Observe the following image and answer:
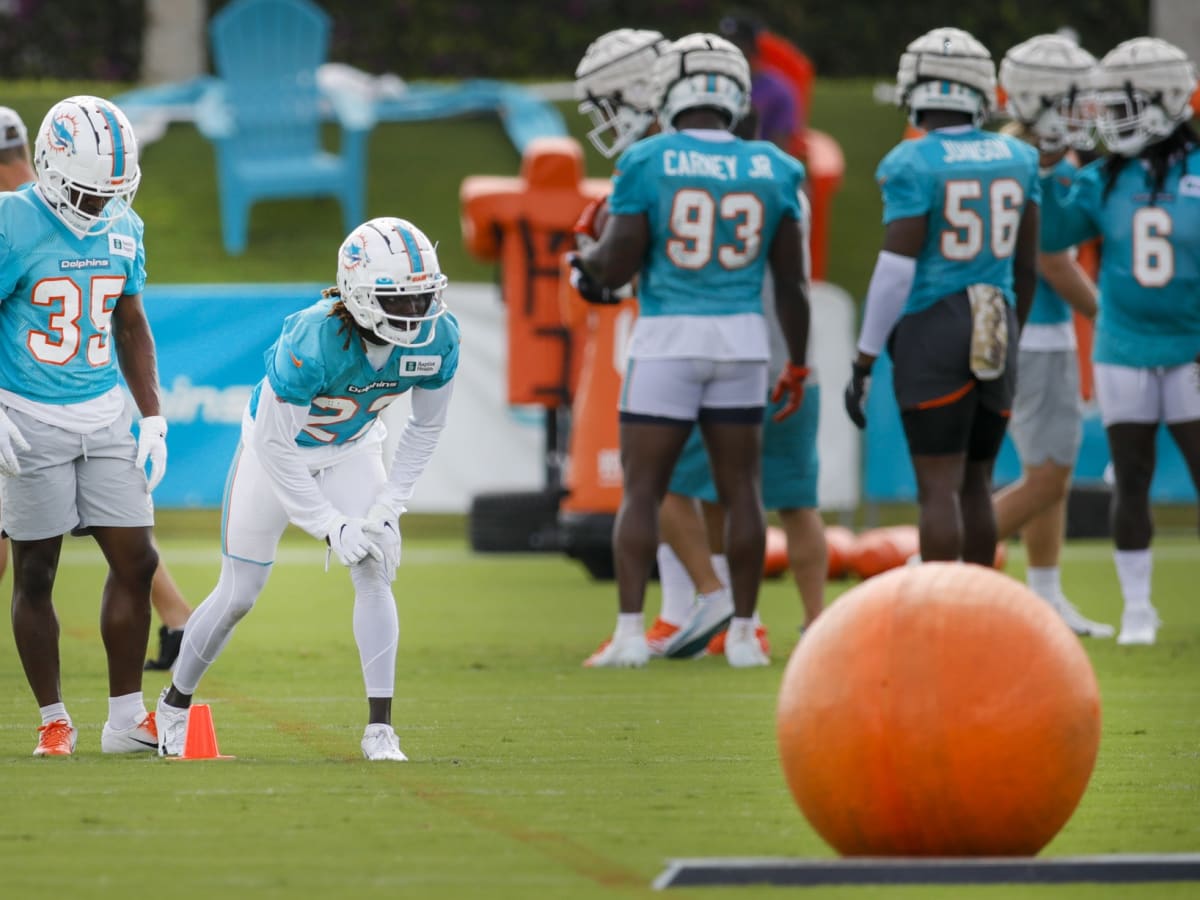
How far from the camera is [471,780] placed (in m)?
5.43

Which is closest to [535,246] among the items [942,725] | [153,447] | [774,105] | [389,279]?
[774,105]

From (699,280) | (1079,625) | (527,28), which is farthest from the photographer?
(527,28)

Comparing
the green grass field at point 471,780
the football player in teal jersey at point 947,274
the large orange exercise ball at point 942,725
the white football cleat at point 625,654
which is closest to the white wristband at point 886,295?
the football player in teal jersey at point 947,274

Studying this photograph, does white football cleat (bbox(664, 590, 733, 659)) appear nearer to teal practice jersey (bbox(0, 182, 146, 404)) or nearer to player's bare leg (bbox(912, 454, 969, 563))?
player's bare leg (bbox(912, 454, 969, 563))

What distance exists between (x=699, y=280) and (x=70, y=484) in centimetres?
280

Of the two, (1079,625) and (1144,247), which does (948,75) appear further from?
(1079,625)

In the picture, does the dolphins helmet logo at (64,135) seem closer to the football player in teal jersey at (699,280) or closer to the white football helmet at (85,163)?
the white football helmet at (85,163)

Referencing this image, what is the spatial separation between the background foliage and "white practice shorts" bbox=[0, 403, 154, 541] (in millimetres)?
19409

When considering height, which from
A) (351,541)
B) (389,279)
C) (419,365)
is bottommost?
(351,541)

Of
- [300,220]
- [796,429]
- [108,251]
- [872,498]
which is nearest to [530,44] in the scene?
[300,220]

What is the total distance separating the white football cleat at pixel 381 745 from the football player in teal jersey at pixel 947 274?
8.86 ft

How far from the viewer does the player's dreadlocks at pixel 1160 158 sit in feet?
29.0

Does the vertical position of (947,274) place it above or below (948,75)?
below

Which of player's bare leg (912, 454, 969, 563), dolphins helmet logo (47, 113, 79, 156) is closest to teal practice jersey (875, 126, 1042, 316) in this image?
player's bare leg (912, 454, 969, 563)
